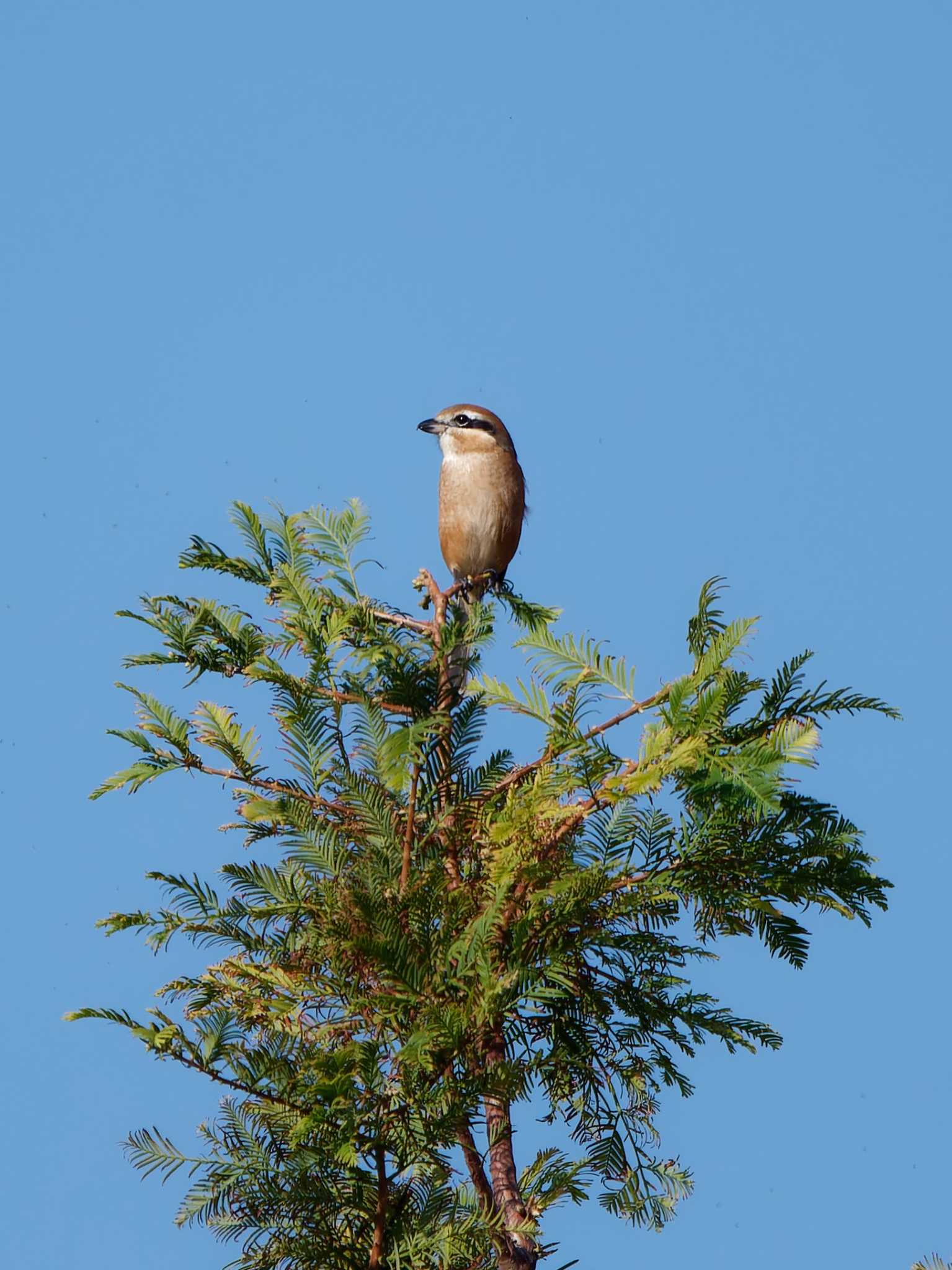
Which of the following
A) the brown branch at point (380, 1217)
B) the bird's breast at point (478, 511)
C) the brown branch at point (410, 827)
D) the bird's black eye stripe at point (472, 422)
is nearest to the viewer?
the brown branch at point (380, 1217)

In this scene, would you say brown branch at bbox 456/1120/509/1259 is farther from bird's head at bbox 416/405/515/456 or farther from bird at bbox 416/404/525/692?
bird's head at bbox 416/405/515/456

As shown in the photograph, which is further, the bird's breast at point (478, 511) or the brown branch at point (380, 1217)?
the bird's breast at point (478, 511)

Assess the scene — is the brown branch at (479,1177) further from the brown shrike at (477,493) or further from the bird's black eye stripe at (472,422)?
the bird's black eye stripe at (472,422)

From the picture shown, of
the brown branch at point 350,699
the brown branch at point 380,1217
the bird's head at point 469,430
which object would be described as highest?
the bird's head at point 469,430

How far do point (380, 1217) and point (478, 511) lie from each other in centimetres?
478

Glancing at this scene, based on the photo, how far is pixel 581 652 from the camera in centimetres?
417

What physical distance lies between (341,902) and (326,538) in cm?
139

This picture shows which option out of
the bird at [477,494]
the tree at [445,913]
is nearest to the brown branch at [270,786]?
the tree at [445,913]

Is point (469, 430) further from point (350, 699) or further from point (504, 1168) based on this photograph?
point (504, 1168)

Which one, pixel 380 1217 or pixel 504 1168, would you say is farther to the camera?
pixel 504 1168

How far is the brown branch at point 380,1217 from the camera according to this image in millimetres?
3621

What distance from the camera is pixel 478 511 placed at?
787cm

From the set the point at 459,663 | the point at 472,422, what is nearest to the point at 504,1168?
the point at 459,663

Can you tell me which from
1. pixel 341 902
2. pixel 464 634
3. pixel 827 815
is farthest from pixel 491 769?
pixel 827 815
